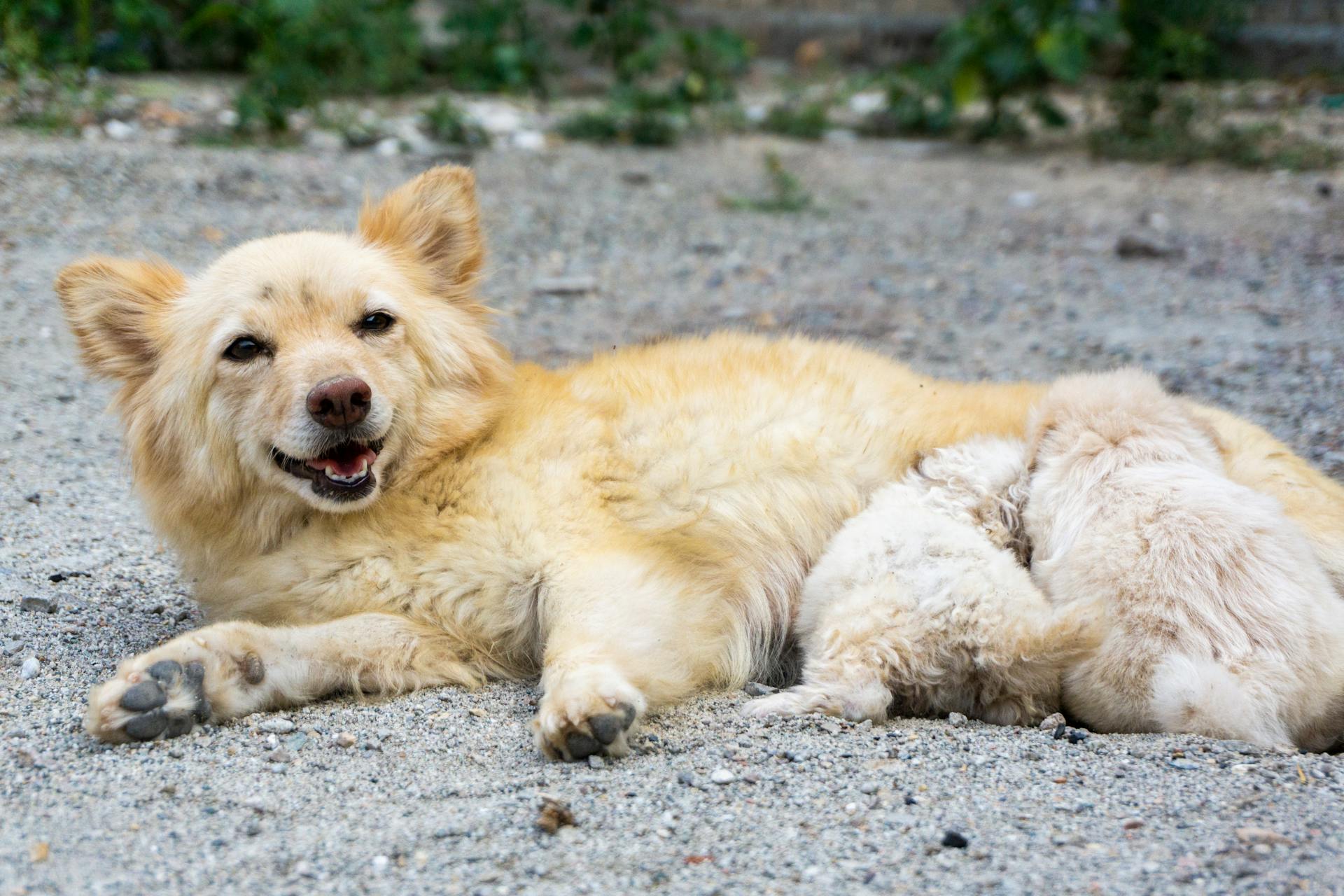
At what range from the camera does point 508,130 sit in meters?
11.0

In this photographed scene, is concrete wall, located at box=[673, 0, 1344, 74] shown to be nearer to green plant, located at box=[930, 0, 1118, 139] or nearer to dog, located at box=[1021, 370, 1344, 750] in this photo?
green plant, located at box=[930, 0, 1118, 139]

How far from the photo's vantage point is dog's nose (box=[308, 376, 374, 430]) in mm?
3568

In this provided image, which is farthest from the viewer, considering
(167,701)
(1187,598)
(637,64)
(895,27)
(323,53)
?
(895,27)

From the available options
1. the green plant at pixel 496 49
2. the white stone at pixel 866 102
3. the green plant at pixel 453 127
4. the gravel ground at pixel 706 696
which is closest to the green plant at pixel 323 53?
the green plant at pixel 496 49

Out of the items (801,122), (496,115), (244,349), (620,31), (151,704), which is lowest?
(151,704)

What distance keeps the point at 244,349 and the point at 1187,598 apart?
290 centimetres

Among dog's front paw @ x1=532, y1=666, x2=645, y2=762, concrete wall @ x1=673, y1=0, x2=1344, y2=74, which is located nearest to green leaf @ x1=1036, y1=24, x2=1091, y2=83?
concrete wall @ x1=673, y1=0, x2=1344, y2=74

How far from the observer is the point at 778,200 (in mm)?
9500

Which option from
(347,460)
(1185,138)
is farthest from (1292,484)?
(1185,138)

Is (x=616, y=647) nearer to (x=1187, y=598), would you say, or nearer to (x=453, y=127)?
(x=1187, y=598)

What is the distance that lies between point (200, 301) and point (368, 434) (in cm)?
81

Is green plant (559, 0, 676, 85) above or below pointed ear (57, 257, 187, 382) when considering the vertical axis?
above

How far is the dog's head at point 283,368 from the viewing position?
3.72 meters

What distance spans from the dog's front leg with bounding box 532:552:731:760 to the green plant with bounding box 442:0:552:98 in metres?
9.12
